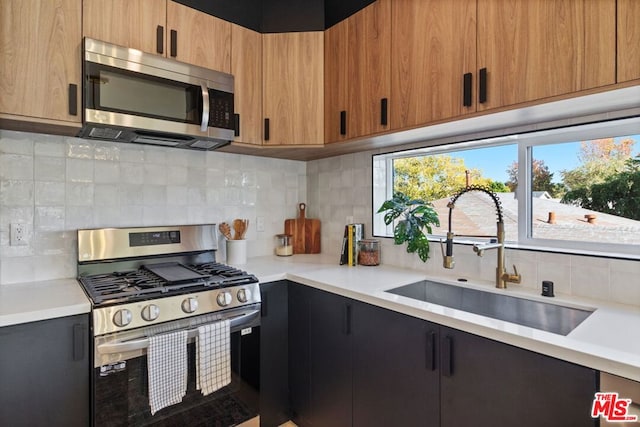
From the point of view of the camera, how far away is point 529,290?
1532 millimetres

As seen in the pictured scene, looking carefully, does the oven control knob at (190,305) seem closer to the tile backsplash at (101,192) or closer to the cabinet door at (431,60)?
the tile backsplash at (101,192)

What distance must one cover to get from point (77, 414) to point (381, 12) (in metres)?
2.25

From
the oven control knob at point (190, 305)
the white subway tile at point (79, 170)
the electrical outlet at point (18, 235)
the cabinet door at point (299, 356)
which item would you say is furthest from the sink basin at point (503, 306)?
the electrical outlet at point (18, 235)

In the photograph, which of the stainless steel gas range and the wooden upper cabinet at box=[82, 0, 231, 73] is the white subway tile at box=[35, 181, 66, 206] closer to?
the stainless steel gas range

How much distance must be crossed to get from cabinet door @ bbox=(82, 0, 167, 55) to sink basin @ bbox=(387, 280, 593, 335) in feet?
5.62

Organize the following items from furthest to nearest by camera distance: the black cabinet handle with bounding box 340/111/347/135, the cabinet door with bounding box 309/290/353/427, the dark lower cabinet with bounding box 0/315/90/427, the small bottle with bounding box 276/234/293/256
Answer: the small bottle with bounding box 276/234/293/256 → the black cabinet handle with bounding box 340/111/347/135 → the cabinet door with bounding box 309/290/353/427 → the dark lower cabinet with bounding box 0/315/90/427

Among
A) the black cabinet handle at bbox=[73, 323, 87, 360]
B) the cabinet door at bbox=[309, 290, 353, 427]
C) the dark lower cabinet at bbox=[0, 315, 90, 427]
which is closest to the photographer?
the dark lower cabinet at bbox=[0, 315, 90, 427]

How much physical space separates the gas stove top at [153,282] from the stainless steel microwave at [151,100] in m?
0.71

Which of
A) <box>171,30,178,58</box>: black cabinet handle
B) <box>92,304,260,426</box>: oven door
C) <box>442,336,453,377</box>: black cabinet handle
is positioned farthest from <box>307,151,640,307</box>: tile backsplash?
<box>171,30,178,58</box>: black cabinet handle

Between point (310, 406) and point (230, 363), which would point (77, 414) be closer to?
point (230, 363)

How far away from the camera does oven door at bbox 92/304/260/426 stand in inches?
52.8

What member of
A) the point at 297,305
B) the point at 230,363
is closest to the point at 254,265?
the point at 297,305

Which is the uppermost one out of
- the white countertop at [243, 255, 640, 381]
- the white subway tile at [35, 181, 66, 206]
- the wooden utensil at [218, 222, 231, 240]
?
the white subway tile at [35, 181, 66, 206]

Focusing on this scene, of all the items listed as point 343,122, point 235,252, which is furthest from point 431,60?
point 235,252
